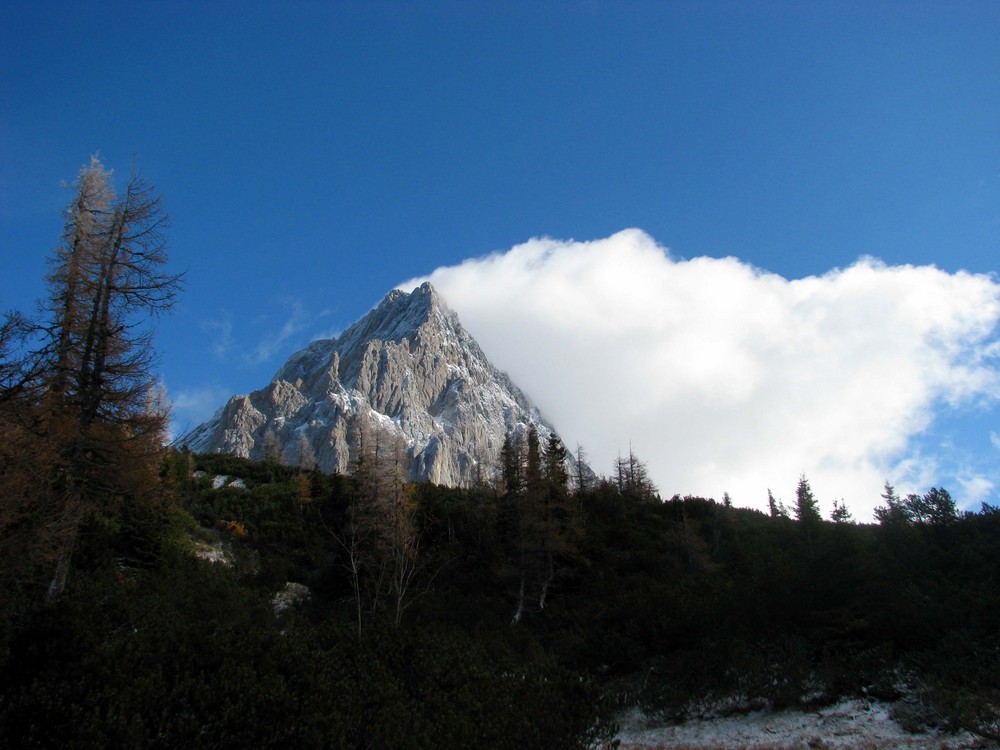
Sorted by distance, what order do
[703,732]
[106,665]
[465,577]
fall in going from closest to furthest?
[106,665] < [703,732] < [465,577]

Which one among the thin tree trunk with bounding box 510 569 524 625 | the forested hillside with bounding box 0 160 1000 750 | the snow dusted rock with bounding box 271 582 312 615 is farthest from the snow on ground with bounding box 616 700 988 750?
the snow dusted rock with bounding box 271 582 312 615

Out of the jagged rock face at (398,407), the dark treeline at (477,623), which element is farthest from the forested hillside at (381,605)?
the jagged rock face at (398,407)

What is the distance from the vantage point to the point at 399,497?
3012 centimetres

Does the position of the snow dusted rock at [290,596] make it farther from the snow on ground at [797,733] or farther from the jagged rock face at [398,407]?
the jagged rock face at [398,407]

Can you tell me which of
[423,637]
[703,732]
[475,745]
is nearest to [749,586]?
[703,732]

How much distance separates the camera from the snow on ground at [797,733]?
31.1 ft

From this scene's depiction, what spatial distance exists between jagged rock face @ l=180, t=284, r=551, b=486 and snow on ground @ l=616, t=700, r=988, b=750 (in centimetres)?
11732

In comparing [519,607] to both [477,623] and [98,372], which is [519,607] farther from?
[98,372]

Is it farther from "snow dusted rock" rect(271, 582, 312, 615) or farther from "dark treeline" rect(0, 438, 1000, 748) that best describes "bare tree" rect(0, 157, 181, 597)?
"snow dusted rock" rect(271, 582, 312, 615)

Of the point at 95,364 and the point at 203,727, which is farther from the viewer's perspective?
the point at 95,364

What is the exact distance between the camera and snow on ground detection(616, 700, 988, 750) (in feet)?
31.1

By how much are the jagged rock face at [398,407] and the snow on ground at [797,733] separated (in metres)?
117

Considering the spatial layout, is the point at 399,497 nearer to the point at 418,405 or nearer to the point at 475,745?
the point at 475,745

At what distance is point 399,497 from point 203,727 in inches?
964
